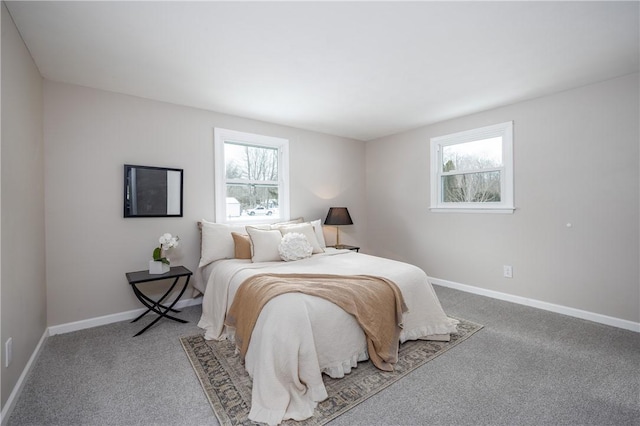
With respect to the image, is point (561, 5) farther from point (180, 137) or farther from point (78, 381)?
point (78, 381)

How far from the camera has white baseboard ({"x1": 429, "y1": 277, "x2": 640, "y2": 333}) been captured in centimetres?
284

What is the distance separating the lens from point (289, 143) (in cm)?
440

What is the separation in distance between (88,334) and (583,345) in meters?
4.40

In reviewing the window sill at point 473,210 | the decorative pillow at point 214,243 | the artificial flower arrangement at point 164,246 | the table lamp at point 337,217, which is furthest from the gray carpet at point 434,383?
the table lamp at point 337,217

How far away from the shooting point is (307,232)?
3.73 m

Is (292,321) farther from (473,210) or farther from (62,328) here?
(473,210)

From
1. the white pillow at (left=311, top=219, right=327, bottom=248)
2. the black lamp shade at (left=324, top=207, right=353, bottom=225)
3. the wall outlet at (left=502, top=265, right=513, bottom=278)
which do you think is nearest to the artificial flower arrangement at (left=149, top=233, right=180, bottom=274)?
the white pillow at (left=311, top=219, right=327, bottom=248)

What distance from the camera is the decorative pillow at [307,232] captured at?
12.0ft

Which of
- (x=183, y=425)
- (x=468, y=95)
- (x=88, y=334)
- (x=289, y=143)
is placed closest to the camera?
(x=183, y=425)

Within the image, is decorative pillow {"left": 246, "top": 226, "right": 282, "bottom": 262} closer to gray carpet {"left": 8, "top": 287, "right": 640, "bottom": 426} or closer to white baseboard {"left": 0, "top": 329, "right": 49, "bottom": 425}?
gray carpet {"left": 8, "top": 287, "right": 640, "bottom": 426}

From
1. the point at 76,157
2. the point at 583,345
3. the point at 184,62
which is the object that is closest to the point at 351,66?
the point at 184,62

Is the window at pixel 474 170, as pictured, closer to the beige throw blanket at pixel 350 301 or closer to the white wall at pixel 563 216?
the white wall at pixel 563 216

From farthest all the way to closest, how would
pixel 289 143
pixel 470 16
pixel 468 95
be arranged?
1. pixel 289 143
2. pixel 468 95
3. pixel 470 16

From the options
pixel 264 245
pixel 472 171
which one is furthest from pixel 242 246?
pixel 472 171
